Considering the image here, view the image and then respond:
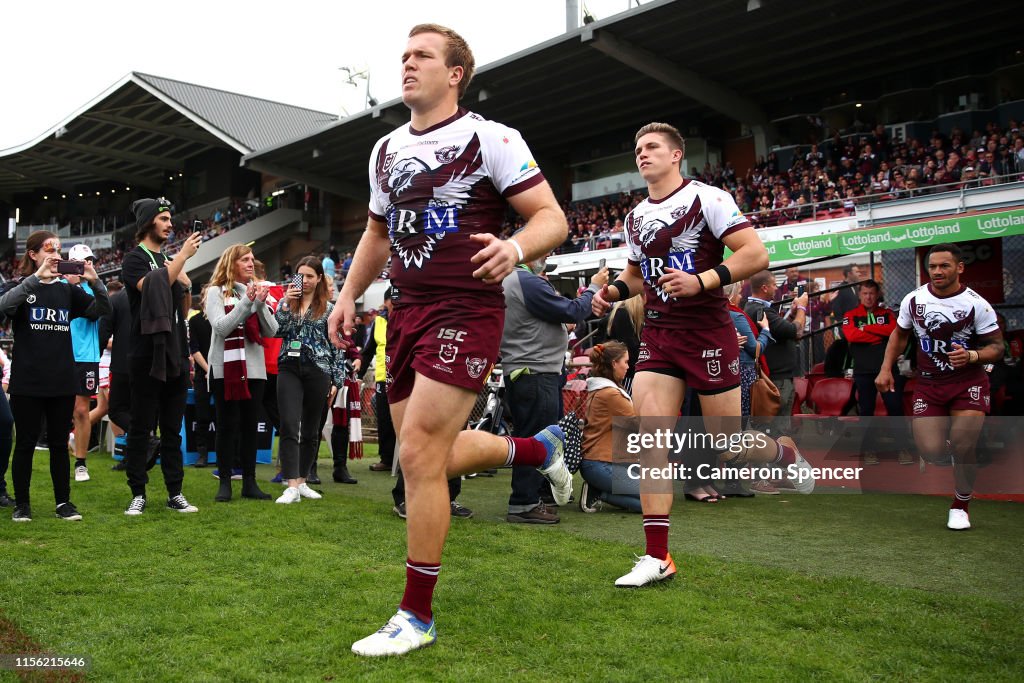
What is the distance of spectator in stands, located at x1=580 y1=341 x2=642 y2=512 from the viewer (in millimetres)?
6406

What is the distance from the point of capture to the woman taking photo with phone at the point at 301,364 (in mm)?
6777

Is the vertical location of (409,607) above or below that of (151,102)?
below

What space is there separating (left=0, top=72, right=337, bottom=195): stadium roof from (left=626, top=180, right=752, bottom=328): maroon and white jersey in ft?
117

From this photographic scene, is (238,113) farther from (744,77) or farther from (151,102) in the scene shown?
(744,77)

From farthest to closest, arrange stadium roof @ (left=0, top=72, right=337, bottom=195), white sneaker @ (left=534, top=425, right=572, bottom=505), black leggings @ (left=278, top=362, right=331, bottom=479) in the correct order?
stadium roof @ (left=0, top=72, right=337, bottom=195) < black leggings @ (left=278, top=362, right=331, bottom=479) < white sneaker @ (left=534, top=425, right=572, bottom=505)

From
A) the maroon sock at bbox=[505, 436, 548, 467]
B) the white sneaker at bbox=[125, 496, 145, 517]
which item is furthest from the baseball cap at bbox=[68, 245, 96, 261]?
the maroon sock at bbox=[505, 436, 548, 467]

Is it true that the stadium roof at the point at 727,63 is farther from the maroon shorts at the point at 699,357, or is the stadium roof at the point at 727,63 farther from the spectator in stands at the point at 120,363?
the maroon shorts at the point at 699,357

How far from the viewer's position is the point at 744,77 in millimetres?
25312

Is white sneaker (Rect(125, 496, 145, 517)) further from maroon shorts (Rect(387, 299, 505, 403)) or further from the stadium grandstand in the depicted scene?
the stadium grandstand

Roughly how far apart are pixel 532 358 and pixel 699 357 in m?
2.03

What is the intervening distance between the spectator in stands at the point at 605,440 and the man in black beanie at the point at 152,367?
2.88 m

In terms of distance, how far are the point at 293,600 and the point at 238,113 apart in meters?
43.0

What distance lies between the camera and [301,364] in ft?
22.3

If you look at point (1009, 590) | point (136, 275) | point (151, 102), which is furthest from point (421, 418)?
point (151, 102)
